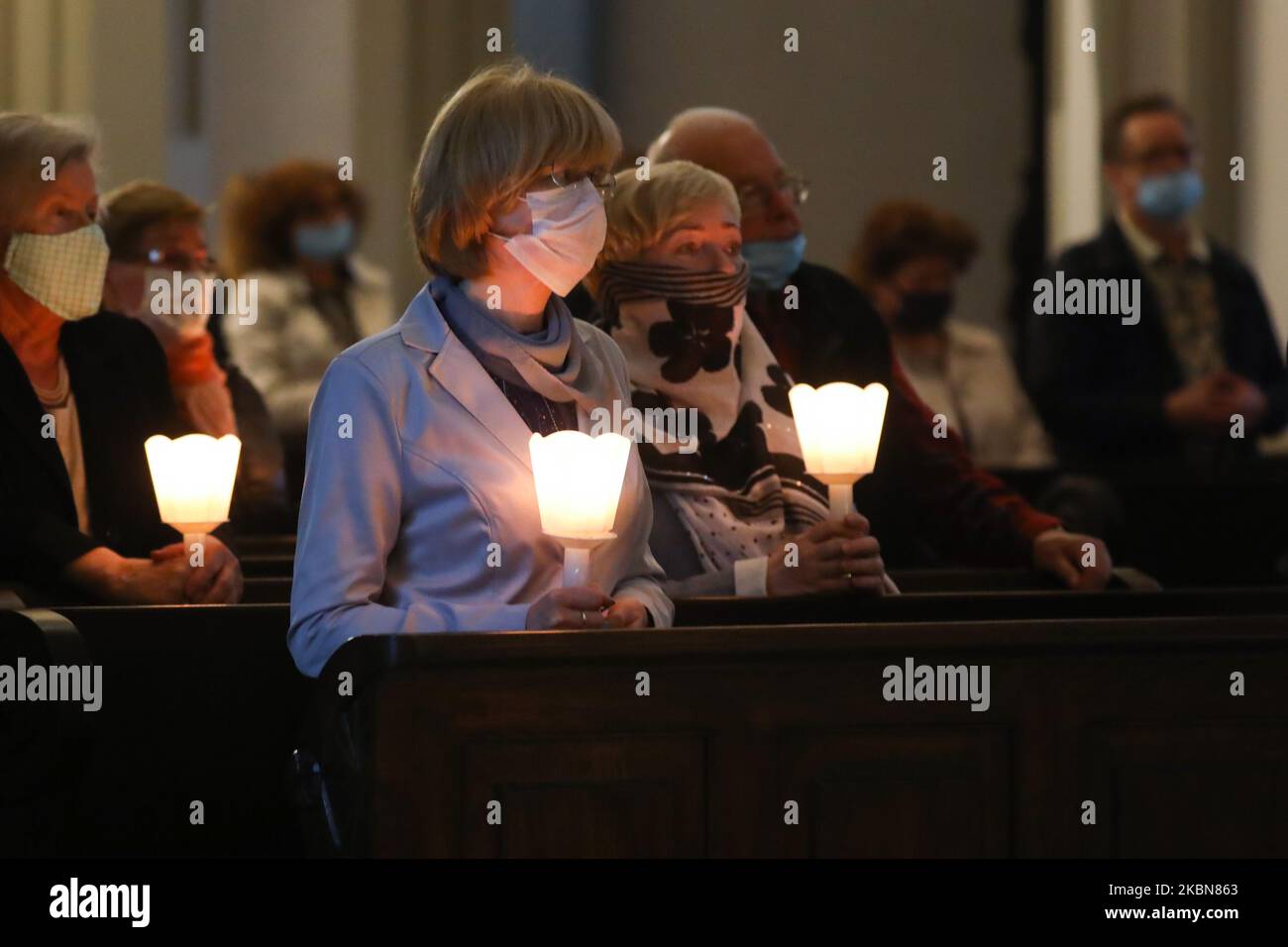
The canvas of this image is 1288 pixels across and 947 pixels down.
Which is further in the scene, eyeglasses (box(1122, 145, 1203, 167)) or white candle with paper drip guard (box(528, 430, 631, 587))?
eyeglasses (box(1122, 145, 1203, 167))

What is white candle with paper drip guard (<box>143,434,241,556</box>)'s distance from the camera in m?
3.24

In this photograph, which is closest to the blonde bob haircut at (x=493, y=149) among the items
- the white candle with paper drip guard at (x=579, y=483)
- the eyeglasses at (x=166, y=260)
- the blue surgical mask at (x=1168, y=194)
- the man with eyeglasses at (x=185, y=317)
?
the white candle with paper drip guard at (x=579, y=483)

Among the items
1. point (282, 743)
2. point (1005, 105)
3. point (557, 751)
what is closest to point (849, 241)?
point (1005, 105)

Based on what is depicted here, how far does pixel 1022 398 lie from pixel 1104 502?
2.17 m

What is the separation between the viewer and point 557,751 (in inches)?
102

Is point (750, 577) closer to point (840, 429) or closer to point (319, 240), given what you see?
point (840, 429)

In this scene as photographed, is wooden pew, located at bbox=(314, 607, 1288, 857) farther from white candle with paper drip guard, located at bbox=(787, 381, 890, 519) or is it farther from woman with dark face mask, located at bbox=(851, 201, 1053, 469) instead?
woman with dark face mask, located at bbox=(851, 201, 1053, 469)

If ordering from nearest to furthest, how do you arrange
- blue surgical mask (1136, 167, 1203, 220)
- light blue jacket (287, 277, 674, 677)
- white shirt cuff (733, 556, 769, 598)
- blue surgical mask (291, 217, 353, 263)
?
light blue jacket (287, 277, 674, 677) < white shirt cuff (733, 556, 769, 598) < blue surgical mask (1136, 167, 1203, 220) < blue surgical mask (291, 217, 353, 263)

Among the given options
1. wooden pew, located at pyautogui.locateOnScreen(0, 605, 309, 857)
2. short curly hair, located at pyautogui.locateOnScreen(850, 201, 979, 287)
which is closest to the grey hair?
wooden pew, located at pyautogui.locateOnScreen(0, 605, 309, 857)

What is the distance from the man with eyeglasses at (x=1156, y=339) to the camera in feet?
19.0

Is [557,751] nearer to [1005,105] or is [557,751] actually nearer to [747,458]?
[747,458]

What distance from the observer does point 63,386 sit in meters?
3.77

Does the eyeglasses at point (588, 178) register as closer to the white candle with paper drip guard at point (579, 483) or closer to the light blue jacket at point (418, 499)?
the light blue jacket at point (418, 499)

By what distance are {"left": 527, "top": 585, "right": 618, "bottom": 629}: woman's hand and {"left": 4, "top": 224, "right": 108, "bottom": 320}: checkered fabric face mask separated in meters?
1.49
